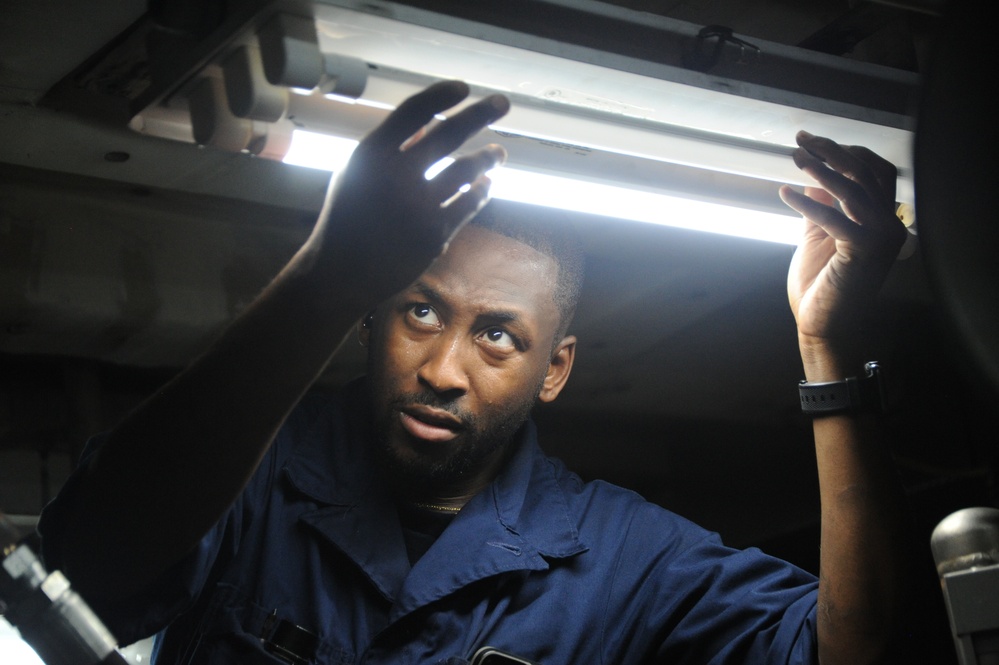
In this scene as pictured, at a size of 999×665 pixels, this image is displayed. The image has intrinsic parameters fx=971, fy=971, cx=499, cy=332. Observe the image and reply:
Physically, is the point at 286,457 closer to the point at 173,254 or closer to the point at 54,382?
the point at 173,254

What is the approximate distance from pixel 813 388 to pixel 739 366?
117cm

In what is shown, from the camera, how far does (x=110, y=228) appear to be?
1766 mm

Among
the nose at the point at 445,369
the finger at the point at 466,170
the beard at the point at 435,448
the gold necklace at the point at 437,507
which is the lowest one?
the gold necklace at the point at 437,507

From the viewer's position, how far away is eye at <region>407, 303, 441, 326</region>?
5.31 feet

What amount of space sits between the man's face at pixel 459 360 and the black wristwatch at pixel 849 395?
52 cm

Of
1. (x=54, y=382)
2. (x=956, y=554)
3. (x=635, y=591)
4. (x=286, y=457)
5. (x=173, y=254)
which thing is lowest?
(x=635, y=591)

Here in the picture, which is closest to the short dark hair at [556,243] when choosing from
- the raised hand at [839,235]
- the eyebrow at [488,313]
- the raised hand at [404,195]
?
the eyebrow at [488,313]

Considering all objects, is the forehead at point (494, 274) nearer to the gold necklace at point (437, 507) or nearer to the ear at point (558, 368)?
the ear at point (558, 368)

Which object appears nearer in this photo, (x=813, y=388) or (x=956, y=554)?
(x=956, y=554)

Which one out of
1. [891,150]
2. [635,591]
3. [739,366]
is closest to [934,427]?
[739,366]

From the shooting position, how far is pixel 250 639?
4.61ft

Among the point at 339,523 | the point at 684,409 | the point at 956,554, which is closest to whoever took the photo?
the point at 956,554

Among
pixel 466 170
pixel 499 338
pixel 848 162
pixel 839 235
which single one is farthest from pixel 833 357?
pixel 466 170

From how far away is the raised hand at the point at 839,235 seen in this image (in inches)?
45.6
